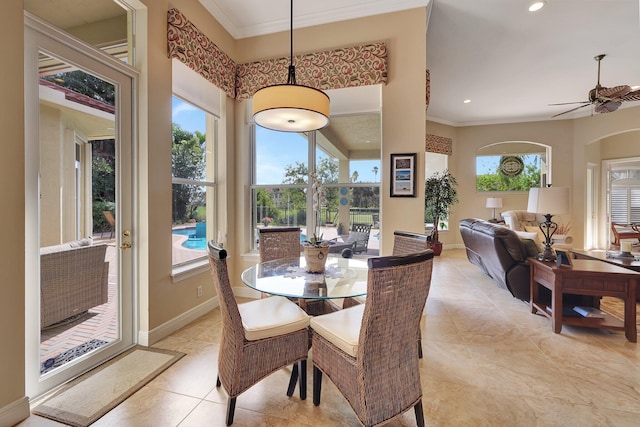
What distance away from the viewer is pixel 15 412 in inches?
63.2

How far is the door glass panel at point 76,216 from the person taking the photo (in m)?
1.90

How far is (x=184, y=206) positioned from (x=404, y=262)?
2544 mm

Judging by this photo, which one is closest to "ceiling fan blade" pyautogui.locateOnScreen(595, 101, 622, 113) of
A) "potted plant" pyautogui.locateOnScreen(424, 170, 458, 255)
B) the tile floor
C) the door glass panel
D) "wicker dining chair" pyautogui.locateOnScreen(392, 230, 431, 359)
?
"potted plant" pyautogui.locateOnScreen(424, 170, 458, 255)

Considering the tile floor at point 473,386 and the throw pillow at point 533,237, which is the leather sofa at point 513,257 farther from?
the tile floor at point 473,386

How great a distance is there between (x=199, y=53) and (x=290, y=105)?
1781mm

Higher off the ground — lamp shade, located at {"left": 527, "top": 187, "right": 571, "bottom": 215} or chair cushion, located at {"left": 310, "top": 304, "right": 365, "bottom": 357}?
lamp shade, located at {"left": 527, "top": 187, "right": 571, "bottom": 215}

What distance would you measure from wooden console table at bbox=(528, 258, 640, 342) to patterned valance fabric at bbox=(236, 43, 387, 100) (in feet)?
8.62

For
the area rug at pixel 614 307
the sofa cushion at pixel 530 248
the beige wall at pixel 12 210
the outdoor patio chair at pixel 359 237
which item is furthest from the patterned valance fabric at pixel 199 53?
the area rug at pixel 614 307

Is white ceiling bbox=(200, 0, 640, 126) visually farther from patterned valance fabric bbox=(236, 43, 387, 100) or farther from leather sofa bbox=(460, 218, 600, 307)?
leather sofa bbox=(460, 218, 600, 307)

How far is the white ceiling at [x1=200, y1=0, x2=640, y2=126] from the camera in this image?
321 centimetres

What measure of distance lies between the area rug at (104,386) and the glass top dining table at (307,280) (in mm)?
982

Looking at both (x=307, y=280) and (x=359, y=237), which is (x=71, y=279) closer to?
(x=307, y=280)

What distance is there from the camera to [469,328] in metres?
2.95

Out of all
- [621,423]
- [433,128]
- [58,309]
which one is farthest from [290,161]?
[433,128]
